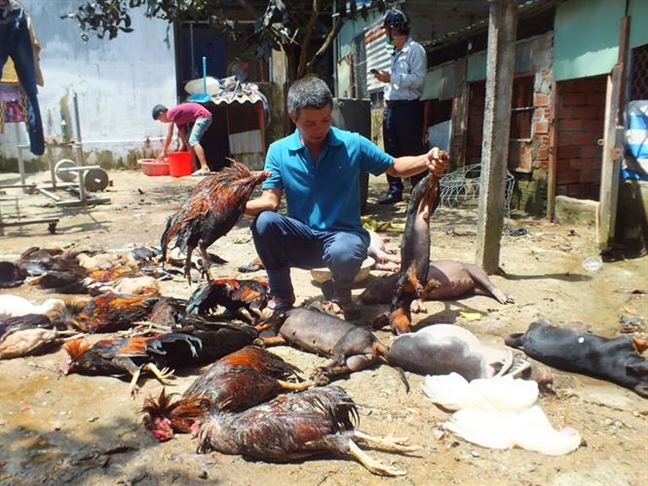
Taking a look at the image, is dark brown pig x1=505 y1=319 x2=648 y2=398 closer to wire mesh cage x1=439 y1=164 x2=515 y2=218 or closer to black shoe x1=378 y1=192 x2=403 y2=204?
wire mesh cage x1=439 y1=164 x2=515 y2=218

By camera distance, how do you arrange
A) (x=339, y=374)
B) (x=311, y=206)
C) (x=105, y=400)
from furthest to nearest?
(x=311, y=206)
(x=339, y=374)
(x=105, y=400)

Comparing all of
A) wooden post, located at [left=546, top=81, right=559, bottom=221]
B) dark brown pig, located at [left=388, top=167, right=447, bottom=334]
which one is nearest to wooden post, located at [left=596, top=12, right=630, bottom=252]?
wooden post, located at [left=546, top=81, right=559, bottom=221]

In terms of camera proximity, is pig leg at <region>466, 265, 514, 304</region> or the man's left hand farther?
pig leg at <region>466, 265, 514, 304</region>

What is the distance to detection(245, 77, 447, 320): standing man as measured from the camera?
4020 millimetres

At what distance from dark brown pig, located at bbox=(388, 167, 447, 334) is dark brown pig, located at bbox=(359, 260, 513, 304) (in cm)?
50

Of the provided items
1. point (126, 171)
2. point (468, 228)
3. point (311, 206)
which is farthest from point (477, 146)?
point (126, 171)

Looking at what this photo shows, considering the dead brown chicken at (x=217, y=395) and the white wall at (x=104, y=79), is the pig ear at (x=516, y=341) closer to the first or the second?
the dead brown chicken at (x=217, y=395)

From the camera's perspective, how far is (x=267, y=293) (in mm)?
4422

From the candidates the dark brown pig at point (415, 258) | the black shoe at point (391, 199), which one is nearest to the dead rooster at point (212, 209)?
the dark brown pig at point (415, 258)

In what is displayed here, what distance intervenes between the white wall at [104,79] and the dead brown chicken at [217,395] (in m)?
13.4

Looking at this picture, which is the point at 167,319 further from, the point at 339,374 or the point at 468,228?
the point at 468,228

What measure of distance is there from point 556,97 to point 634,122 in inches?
63.0

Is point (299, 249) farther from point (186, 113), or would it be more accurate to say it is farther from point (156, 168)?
point (156, 168)

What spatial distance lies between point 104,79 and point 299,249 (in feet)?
41.9
